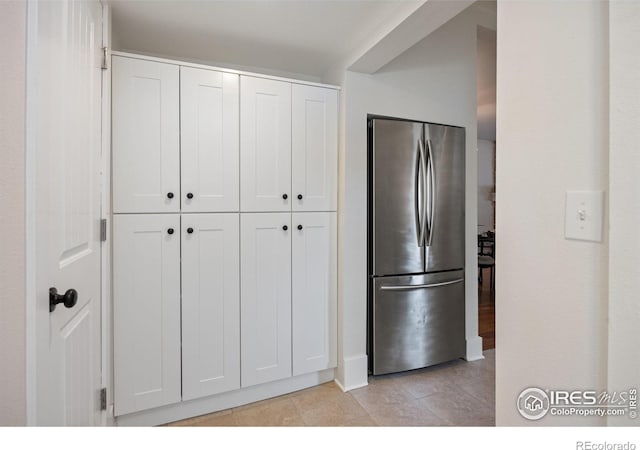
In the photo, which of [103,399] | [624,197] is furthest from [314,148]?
[103,399]

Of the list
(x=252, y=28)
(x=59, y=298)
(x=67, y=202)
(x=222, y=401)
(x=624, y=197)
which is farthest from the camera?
(x=222, y=401)

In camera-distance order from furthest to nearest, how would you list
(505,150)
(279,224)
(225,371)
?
1. (279,224)
2. (225,371)
3. (505,150)

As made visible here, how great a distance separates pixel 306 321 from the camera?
2189 mm

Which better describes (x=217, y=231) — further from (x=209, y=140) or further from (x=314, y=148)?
(x=314, y=148)

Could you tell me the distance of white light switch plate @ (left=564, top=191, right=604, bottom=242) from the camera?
77 centimetres

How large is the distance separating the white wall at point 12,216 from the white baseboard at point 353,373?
1807 mm

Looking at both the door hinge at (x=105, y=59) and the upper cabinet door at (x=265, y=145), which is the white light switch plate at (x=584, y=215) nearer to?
the upper cabinet door at (x=265, y=145)

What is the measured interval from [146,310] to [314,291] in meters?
1.03

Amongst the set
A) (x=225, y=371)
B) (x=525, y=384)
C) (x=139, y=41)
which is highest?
(x=139, y=41)

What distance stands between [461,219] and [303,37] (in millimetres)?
1765

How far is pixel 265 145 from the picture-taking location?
2045 mm

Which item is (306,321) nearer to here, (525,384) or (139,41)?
(525,384)

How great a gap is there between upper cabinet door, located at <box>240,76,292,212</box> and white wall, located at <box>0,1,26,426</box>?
1265mm
